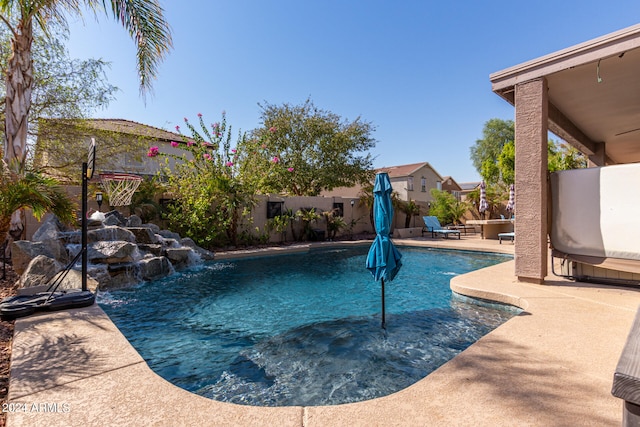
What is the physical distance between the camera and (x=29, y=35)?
6.41 m

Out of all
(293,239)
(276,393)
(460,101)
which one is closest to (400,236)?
(293,239)

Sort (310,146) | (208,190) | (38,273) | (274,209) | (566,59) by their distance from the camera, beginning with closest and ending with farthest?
(566,59) < (38,273) < (208,190) < (274,209) < (310,146)

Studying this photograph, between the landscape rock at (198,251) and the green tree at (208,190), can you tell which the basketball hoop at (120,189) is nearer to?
the green tree at (208,190)

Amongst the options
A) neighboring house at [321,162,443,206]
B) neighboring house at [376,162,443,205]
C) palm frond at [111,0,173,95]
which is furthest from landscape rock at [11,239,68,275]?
neighboring house at [376,162,443,205]

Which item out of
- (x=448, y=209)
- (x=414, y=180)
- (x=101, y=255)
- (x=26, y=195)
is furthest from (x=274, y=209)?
(x=414, y=180)

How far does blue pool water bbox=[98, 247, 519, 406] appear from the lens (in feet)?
9.58

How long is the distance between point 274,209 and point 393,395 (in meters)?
12.1

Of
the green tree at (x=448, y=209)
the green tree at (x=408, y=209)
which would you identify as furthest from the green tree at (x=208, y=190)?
the green tree at (x=448, y=209)

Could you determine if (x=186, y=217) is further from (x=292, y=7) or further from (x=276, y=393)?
(x=276, y=393)

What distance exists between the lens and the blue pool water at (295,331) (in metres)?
2.92

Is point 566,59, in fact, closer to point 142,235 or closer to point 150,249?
point 150,249

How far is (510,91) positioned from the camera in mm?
5637

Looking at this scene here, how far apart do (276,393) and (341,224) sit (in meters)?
12.9

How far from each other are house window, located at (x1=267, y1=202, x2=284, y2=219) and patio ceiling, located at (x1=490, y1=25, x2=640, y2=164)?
9.90 meters
